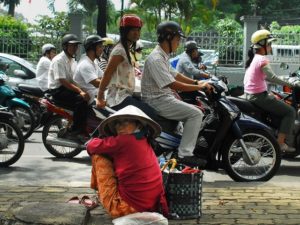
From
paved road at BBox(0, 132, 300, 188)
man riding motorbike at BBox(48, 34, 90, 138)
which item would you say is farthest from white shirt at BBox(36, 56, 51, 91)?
man riding motorbike at BBox(48, 34, 90, 138)

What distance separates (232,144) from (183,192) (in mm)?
2275

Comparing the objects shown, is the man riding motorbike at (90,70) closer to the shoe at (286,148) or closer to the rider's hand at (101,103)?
the rider's hand at (101,103)

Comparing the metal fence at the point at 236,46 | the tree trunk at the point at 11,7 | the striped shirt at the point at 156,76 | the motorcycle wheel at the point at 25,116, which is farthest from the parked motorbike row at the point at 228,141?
the tree trunk at the point at 11,7

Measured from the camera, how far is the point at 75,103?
8531 mm

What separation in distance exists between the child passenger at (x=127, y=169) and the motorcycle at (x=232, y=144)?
6.76ft

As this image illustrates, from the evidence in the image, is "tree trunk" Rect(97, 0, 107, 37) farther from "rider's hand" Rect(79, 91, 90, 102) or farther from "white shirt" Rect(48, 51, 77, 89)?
"rider's hand" Rect(79, 91, 90, 102)

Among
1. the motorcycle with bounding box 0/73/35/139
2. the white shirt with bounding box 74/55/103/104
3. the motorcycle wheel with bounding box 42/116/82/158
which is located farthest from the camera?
the motorcycle with bounding box 0/73/35/139

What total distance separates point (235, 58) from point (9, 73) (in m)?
8.49

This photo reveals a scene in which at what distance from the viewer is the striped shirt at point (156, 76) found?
636 centimetres

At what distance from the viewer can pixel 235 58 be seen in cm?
1933

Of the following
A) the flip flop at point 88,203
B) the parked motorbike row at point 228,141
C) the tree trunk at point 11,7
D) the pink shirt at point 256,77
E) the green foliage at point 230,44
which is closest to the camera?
the flip flop at point 88,203

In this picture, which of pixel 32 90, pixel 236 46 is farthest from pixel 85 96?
pixel 236 46

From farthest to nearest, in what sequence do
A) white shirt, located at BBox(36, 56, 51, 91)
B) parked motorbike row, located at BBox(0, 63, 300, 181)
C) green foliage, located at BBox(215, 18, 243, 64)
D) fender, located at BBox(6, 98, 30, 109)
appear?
green foliage, located at BBox(215, 18, 243, 64), white shirt, located at BBox(36, 56, 51, 91), fender, located at BBox(6, 98, 30, 109), parked motorbike row, located at BBox(0, 63, 300, 181)

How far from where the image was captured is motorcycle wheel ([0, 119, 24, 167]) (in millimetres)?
7875
